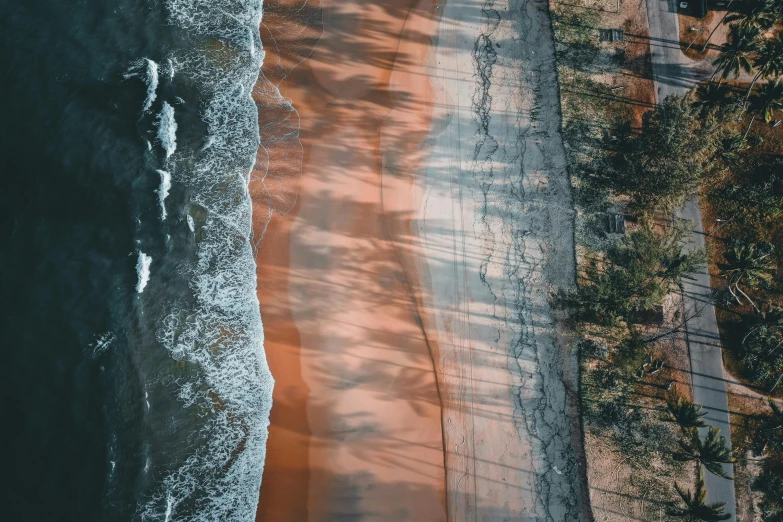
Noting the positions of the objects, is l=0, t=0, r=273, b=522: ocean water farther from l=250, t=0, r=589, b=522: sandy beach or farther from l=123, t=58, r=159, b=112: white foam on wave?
l=250, t=0, r=589, b=522: sandy beach

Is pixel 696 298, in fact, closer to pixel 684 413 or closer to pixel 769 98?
pixel 684 413

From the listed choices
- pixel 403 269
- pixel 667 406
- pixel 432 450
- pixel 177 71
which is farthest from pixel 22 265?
pixel 667 406

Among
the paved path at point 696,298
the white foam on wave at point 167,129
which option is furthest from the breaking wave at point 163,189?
the paved path at point 696,298

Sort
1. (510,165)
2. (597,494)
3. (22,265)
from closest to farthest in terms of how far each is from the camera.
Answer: (597,494), (22,265), (510,165)

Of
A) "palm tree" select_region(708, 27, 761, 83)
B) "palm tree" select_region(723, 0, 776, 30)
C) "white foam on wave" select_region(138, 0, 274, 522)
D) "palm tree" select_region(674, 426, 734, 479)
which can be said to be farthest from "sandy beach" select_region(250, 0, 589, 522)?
"palm tree" select_region(723, 0, 776, 30)

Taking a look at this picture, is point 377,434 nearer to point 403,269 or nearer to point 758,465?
point 403,269

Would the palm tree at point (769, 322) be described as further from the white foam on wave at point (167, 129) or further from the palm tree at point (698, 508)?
the white foam on wave at point (167, 129)

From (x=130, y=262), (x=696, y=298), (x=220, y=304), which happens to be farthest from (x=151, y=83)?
(x=696, y=298)

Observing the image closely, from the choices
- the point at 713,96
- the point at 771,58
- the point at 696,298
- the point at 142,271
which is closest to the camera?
the point at 771,58
